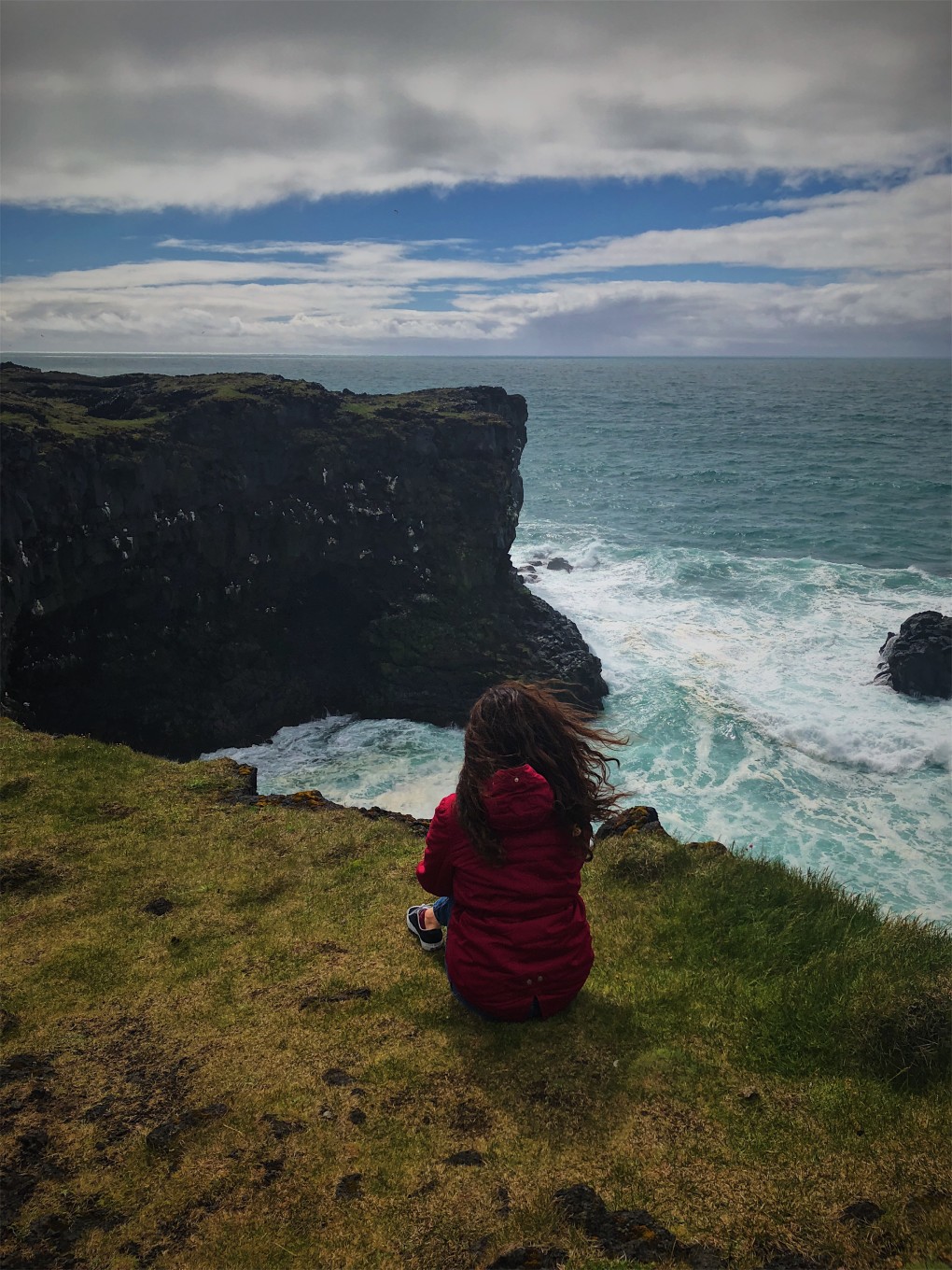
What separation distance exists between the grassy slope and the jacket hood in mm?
2079

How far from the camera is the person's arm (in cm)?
631

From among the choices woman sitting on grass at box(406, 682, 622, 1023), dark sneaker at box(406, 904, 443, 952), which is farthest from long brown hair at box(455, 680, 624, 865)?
dark sneaker at box(406, 904, 443, 952)

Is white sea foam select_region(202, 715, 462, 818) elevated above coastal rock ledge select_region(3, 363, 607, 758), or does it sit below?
below

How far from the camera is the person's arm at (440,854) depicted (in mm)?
6309

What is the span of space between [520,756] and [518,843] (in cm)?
68

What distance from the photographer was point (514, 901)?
6.20 m

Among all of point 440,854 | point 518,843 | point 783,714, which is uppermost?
point 518,843

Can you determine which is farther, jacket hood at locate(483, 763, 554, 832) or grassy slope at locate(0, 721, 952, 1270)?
jacket hood at locate(483, 763, 554, 832)

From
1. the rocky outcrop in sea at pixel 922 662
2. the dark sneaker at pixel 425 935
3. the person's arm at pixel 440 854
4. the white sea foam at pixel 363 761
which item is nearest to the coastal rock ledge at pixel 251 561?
the white sea foam at pixel 363 761

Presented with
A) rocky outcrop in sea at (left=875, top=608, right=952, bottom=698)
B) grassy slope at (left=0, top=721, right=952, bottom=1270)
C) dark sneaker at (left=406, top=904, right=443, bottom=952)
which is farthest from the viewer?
rocky outcrop in sea at (left=875, top=608, right=952, bottom=698)

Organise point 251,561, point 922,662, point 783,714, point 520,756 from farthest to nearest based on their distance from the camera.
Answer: point 251,561, point 922,662, point 783,714, point 520,756

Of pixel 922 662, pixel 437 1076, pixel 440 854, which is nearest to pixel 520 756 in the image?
pixel 440 854

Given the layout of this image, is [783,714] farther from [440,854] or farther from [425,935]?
[440,854]

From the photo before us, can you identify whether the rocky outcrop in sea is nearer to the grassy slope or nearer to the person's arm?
the grassy slope
